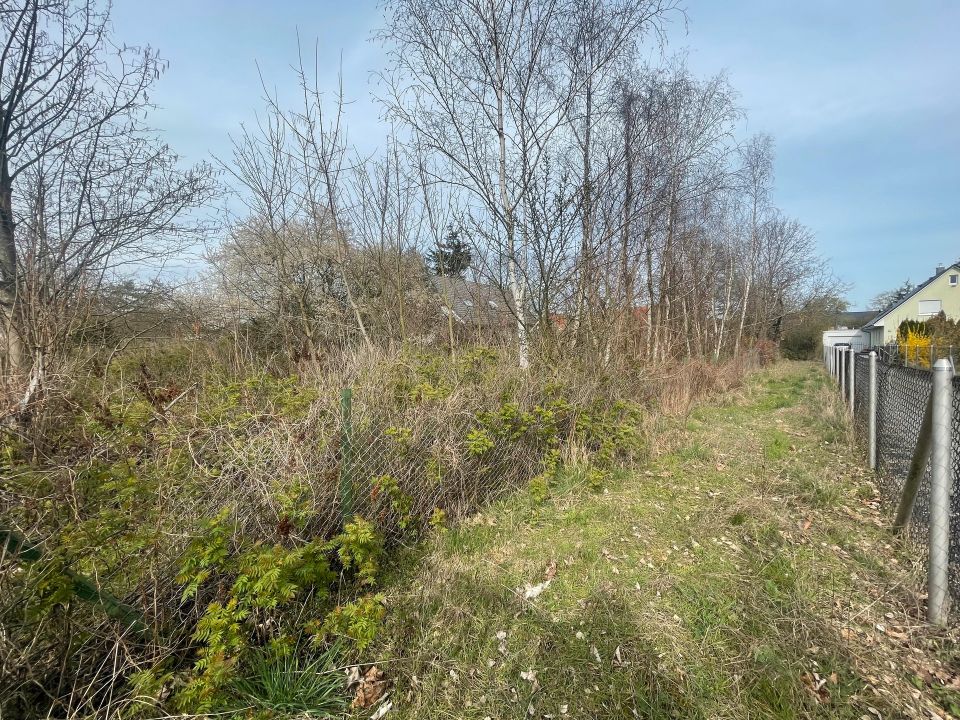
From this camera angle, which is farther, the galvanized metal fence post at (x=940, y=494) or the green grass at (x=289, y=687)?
the galvanized metal fence post at (x=940, y=494)

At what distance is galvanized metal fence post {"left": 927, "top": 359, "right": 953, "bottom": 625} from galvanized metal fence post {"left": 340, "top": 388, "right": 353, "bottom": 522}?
321cm

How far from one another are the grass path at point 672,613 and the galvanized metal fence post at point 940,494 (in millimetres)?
152

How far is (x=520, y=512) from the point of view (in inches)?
153

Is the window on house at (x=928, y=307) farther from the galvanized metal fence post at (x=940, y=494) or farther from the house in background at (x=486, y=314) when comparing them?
the galvanized metal fence post at (x=940, y=494)

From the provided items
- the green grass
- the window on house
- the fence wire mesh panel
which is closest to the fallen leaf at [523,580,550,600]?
the green grass

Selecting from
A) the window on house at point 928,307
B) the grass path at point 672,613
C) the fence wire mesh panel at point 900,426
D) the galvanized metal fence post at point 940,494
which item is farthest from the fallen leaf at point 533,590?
the window on house at point 928,307

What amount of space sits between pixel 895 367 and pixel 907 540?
6.31 ft

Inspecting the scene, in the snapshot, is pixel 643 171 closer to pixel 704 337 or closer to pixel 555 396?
pixel 555 396

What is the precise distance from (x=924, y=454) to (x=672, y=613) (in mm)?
1734

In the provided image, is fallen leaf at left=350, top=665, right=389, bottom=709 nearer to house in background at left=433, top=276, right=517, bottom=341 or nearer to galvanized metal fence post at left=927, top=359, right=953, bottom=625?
galvanized metal fence post at left=927, top=359, right=953, bottom=625

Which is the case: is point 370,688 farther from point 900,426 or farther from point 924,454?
point 900,426

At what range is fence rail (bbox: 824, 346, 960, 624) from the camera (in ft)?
7.01

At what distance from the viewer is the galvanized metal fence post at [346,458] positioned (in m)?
2.84

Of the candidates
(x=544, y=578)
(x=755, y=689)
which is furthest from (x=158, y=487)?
(x=755, y=689)
